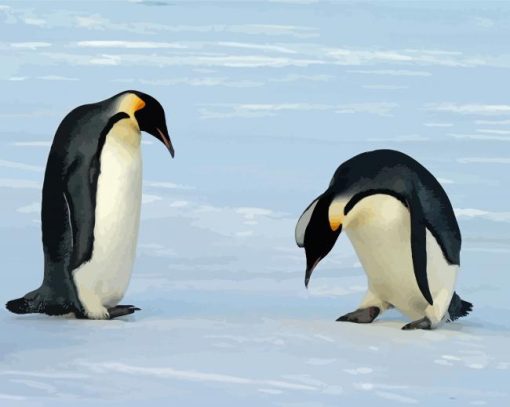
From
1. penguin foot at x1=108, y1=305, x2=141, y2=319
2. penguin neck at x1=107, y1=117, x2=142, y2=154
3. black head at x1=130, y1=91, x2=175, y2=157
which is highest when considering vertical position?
black head at x1=130, y1=91, x2=175, y2=157

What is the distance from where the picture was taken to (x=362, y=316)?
625 cm

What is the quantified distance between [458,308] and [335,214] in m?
0.85

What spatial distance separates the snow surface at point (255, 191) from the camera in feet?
17.1

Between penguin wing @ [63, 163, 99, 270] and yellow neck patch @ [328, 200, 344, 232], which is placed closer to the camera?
yellow neck patch @ [328, 200, 344, 232]

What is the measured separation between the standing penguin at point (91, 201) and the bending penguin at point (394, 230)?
72 centimetres

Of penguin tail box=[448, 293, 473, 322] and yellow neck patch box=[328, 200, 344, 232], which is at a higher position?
yellow neck patch box=[328, 200, 344, 232]

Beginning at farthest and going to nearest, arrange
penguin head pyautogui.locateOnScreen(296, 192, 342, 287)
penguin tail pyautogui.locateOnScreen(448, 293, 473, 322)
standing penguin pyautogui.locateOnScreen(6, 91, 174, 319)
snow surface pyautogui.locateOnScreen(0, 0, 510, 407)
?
penguin tail pyautogui.locateOnScreen(448, 293, 473, 322)
standing penguin pyautogui.locateOnScreen(6, 91, 174, 319)
penguin head pyautogui.locateOnScreen(296, 192, 342, 287)
snow surface pyautogui.locateOnScreen(0, 0, 510, 407)

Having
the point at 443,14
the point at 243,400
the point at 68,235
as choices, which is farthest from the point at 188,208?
the point at 443,14

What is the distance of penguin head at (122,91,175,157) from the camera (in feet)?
20.3

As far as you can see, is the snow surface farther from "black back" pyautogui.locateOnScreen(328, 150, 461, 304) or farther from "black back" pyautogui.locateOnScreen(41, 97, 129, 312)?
"black back" pyautogui.locateOnScreen(328, 150, 461, 304)

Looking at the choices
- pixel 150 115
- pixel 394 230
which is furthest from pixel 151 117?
pixel 394 230

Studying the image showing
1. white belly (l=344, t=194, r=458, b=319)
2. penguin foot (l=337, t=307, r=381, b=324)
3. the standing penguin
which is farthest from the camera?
penguin foot (l=337, t=307, r=381, b=324)

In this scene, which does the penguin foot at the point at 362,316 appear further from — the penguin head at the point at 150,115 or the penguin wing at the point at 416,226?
the penguin head at the point at 150,115

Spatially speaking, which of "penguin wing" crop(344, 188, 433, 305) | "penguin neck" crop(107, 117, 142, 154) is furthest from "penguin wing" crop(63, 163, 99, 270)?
→ "penguin wing" crop(344, 188, 433, 305)
